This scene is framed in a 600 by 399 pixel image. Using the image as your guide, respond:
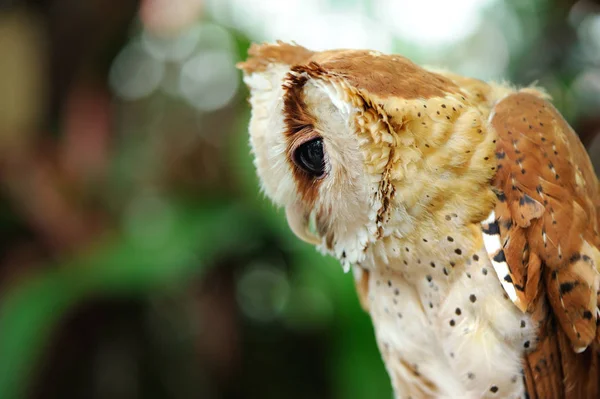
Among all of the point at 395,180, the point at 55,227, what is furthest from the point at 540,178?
the point at 55,227

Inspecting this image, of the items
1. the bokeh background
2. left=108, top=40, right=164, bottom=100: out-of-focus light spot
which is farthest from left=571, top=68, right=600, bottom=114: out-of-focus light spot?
left=108, top=40, right=164, bottom=100: out-of-focus light spot

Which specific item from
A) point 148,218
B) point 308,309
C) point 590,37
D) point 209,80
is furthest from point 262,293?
point 590,37

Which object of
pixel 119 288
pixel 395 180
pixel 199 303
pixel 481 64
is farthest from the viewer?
pixel 199 303

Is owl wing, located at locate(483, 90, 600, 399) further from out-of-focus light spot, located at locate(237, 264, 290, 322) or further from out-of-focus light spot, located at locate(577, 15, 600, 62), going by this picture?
out-of-focus light spot, located at locate(237, 264, 290, 322)

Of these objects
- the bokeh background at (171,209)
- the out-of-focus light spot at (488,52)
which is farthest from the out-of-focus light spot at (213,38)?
the out-of-focus light spot at (488,52)

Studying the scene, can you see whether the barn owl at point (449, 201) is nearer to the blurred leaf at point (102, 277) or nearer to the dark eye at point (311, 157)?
the dark eye at point (311, 157)

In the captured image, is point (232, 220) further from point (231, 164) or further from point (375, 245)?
point (375, 245)
